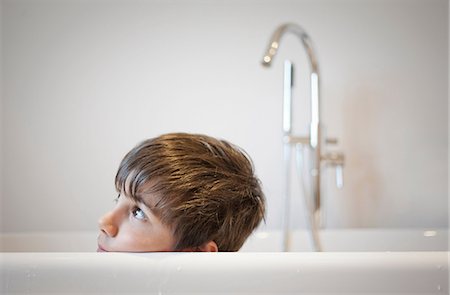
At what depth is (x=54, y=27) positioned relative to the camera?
4.87 ft

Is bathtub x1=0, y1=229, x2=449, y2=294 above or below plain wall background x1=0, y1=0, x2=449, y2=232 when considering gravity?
below

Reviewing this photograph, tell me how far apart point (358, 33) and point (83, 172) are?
0.91 m

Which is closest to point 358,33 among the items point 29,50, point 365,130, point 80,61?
point 365,130

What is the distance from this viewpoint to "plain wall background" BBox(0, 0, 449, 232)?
4.73ft

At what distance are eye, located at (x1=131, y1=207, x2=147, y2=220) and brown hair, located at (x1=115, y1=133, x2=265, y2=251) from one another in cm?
2

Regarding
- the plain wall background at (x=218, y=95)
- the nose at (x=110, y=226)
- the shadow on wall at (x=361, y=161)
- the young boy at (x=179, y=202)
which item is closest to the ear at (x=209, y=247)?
the young boy at (x=179, y=202)

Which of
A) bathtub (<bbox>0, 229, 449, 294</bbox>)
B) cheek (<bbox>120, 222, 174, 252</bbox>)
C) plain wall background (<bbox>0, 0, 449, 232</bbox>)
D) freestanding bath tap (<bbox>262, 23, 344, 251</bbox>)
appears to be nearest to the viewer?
bathtub (<bbox>0, 229, 449, 294</bbox>)

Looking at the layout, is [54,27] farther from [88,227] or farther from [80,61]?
Result: [88,227]

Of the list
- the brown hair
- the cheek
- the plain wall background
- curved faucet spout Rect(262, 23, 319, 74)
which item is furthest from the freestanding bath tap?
the cheek

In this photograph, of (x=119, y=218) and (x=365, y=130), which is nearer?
(x=119, y=218)

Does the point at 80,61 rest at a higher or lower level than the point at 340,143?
higher

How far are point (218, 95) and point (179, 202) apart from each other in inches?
30.2

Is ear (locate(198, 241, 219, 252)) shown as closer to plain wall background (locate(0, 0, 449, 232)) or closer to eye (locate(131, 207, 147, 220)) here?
eye (locate(131, 207, 147, 220))

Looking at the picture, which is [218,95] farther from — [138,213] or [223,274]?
[223,274]
